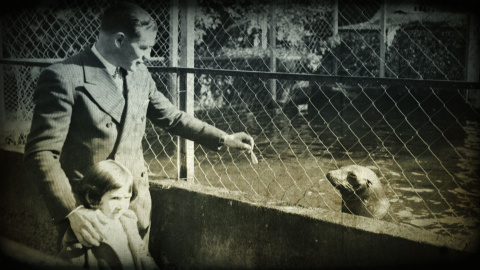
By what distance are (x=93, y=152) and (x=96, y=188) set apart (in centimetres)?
19

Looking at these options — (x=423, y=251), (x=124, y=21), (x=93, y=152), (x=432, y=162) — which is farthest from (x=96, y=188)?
(x=432, y=162)

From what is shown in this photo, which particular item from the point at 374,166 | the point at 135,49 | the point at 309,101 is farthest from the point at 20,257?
the point at 374,166

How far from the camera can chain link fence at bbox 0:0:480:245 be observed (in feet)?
14.5

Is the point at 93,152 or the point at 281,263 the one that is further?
the point at 281,263

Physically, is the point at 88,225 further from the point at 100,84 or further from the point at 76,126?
the point at 100,84

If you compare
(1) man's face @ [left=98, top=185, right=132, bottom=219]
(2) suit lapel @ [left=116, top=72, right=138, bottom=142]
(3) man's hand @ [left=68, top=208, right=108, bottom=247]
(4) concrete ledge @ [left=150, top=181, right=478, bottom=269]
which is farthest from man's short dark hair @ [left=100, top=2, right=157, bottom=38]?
(4) concrete ledge @ [left=150, top=181, right=478, bottom=269]

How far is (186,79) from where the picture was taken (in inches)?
135

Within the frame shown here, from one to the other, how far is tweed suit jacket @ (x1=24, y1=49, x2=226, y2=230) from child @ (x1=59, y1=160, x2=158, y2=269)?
7 centimetres

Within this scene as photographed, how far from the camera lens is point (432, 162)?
6.50 metres

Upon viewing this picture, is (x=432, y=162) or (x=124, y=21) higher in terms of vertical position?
(x=124, y=21)

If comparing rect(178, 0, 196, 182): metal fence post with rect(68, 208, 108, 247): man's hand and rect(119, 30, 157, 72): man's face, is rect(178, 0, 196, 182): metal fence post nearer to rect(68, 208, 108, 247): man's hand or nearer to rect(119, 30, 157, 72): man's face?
rect(119, 30, 157, 72): man's face

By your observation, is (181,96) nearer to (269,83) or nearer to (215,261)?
(215,261)

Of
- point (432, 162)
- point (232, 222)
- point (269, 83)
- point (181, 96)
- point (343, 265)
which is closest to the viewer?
point (343, 265)

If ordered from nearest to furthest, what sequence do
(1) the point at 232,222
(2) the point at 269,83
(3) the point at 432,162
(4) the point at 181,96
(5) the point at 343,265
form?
(5) the point at 343,265 < (1) the point at 232,222 < (4) the point at 181,96 < (3) the point at 432,162 < (2) the point at 269,83
